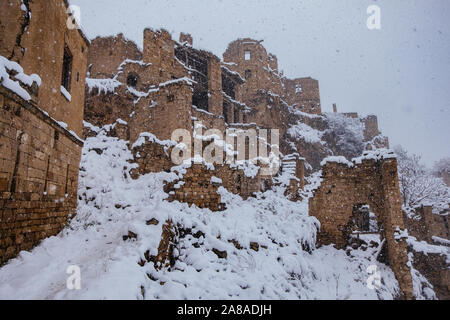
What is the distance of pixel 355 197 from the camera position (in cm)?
1105

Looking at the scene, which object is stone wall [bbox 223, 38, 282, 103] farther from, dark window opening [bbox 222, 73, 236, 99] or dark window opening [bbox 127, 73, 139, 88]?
dark window opening [bbox 127, 73, 139, 88]

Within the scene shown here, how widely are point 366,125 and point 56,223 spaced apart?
4629cm

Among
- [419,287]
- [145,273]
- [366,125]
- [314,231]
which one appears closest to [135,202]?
[145,273]

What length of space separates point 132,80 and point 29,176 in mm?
16194

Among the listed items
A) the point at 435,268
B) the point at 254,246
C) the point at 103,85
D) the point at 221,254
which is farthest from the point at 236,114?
the point at 221,254

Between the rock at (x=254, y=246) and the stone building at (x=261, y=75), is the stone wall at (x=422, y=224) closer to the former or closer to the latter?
the rock at (x=254, y=246)

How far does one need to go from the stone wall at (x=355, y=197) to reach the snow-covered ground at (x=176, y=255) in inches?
22.8

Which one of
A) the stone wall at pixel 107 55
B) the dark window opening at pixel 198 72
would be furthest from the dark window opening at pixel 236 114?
the stone wall at pixel 107 55

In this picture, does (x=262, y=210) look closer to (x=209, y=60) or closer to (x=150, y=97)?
(x=150, y=97)

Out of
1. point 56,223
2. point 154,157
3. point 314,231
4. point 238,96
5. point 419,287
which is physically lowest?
point 419,287

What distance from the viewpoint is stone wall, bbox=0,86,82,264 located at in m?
4.30

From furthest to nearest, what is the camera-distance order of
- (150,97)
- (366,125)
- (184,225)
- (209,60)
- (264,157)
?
(366,125)
(209,60)
(264,157)
(150,97)
(184,225)

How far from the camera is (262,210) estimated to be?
1162cm

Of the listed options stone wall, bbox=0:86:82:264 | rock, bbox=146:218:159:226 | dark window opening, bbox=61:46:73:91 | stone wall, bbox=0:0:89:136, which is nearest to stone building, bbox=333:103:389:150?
dark window opening, bbox=61:46:73:91
